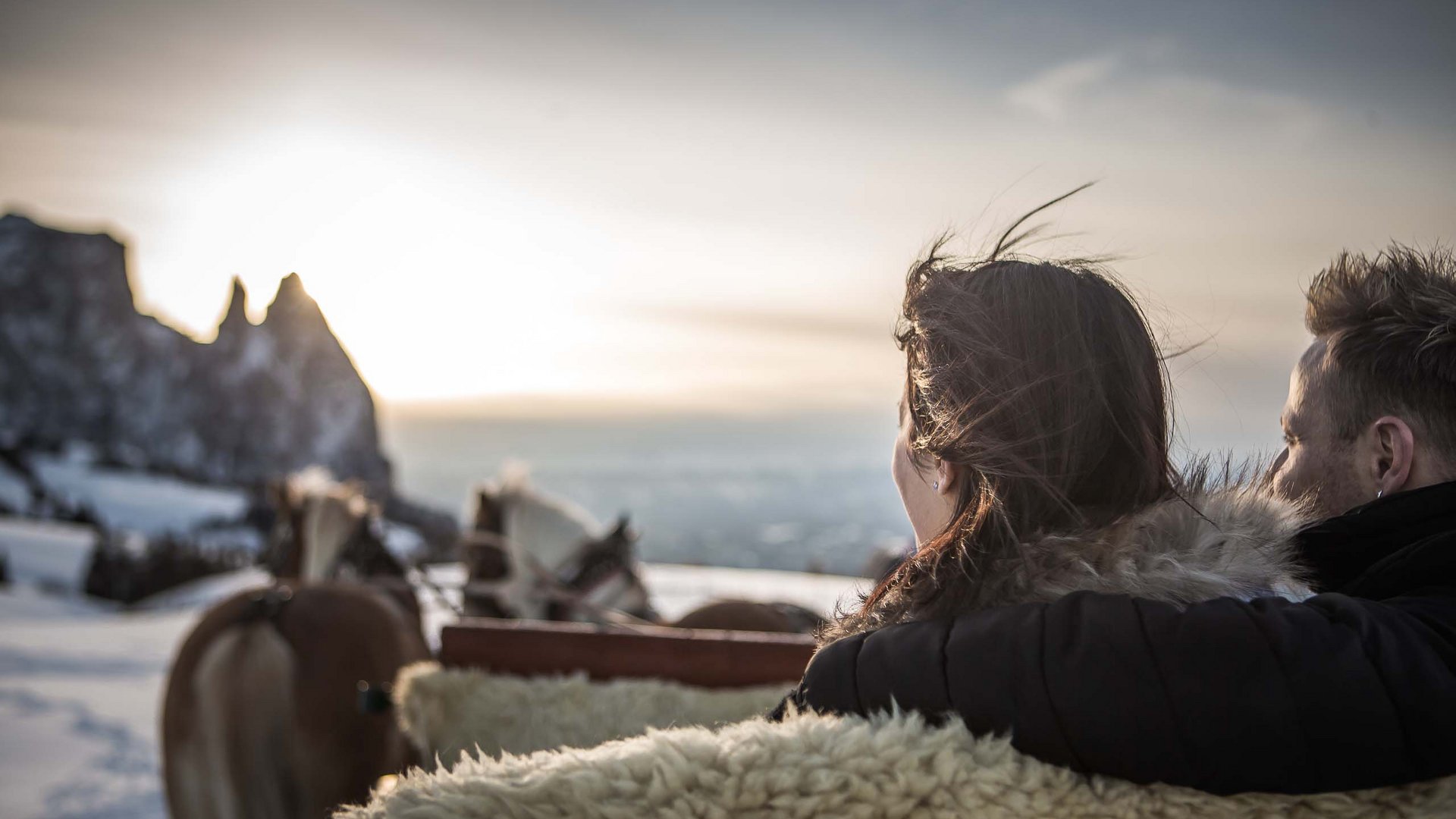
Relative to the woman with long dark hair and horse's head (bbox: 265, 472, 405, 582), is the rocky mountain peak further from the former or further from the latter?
horse's head (bbox: 265, 472, 405, 582)

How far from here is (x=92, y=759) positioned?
4762 mm

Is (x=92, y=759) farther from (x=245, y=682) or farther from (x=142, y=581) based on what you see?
(x=142, y=581)

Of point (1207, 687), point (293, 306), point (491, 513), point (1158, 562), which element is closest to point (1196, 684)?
point (1207, 687)

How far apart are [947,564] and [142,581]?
12.6 meters

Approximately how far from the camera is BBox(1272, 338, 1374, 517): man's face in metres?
1.09

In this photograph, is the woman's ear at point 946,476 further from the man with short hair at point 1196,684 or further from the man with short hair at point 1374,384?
the man with short hair at point 1374,384

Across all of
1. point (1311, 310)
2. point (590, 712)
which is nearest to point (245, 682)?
point (590, 712)

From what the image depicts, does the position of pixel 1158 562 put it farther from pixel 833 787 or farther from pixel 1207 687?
pixel 833 787

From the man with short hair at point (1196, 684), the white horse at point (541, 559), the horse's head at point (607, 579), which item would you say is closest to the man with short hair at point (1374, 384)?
the man with short hair at point (1196, 684)

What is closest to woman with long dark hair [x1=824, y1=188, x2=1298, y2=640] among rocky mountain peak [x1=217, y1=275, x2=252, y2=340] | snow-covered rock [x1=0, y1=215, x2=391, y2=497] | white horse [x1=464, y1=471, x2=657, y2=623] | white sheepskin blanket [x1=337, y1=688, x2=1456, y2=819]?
white sheepskin blanket [x1=337, y1=688, x2=1456, y2=819]

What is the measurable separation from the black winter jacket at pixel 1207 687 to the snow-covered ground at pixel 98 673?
306 mm

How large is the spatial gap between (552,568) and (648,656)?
5.59 ft

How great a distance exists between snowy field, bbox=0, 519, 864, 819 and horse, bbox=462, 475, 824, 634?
1.29 feet

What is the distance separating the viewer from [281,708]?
279 cm
